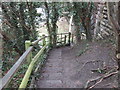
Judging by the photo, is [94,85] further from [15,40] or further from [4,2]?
[4,2]

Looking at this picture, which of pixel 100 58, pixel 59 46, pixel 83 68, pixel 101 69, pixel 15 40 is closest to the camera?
pixel 101 69

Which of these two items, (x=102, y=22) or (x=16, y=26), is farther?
(x=102, y=22)

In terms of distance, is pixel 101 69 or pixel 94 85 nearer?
pixel 94 85

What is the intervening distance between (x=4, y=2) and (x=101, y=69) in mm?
4829

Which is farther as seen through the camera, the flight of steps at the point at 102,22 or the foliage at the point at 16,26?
the flight of steps at the point at 102,22

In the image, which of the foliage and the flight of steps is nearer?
the foliage

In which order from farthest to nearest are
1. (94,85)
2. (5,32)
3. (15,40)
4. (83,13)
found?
(83,13)
(15,40)
(5,32)
(94,85)

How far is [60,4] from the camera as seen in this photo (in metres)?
9.01

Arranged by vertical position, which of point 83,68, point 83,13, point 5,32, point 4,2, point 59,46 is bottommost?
point 59,46

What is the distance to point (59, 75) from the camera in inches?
165

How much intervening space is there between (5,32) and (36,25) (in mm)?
2562

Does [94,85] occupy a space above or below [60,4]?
below

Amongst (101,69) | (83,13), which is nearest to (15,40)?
(83,13)

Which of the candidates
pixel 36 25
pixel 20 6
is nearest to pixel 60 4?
pixel 36 25
